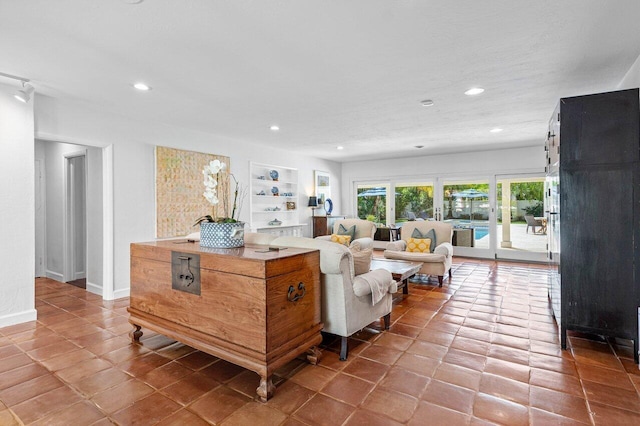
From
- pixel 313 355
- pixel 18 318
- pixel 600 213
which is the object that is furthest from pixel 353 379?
pixel 18 318

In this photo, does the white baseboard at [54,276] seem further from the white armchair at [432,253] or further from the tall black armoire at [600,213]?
the tall black armoire at [600,213]

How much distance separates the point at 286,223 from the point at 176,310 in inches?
192

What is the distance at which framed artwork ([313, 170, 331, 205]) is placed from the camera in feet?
27.1

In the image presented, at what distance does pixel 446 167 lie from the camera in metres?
7.79

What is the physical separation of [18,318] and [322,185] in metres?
6.31

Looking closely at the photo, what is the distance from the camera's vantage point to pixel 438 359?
255 centimetres

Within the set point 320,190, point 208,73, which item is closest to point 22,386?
point 208,73

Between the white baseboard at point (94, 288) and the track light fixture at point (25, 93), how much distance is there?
2480 mm

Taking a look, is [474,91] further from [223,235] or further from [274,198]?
[274,198]

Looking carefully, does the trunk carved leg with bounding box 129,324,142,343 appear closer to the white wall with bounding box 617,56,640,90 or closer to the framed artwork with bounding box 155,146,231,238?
the framed artwork with bounding box 155,146,231,238

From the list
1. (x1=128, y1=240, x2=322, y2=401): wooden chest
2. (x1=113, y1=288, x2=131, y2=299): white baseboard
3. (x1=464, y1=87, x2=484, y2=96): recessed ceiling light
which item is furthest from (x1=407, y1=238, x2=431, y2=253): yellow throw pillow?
(x1=113, y1=288, x2=131, y2=299): white baseboard

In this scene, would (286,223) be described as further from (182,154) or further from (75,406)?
(75,406)

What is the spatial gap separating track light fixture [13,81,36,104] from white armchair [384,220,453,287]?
4914mm

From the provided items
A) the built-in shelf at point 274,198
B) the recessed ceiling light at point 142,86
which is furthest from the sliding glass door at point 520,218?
the recessed ceiling light at point 142,86
